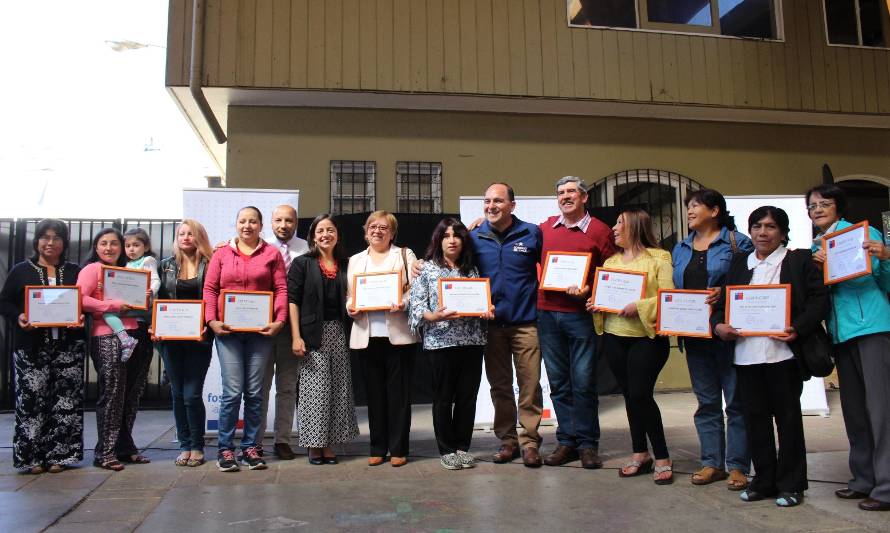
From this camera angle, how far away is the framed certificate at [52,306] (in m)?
4.53

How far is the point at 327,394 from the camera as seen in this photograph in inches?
187

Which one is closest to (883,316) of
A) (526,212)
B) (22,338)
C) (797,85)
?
(526,212)

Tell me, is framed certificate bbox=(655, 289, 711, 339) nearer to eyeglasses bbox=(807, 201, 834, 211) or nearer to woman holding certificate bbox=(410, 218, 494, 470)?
eyeglasses bbox=(807, 201, 834, 211)

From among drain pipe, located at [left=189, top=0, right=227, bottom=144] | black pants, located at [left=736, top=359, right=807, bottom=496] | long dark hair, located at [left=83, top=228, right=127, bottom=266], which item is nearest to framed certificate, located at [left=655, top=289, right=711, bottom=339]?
black pants, located at [left=736, top=359, right=807, bottom=496]

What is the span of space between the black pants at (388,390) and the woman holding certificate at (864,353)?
263 centimetres

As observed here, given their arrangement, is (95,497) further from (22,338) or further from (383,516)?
(383,516)

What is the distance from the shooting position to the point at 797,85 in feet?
27.8

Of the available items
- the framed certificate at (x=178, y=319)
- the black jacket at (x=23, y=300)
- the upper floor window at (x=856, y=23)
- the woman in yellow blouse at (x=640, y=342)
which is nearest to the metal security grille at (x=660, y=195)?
the upper floor window at (x=856, y=23)

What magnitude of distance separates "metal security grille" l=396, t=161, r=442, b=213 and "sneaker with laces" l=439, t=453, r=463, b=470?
13.0ft

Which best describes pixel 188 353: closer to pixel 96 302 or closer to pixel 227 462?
pixel 96 302

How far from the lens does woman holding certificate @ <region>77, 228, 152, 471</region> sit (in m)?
4.66

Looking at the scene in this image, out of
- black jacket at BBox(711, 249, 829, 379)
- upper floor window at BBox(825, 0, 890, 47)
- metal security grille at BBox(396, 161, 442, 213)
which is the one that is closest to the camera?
black jacket at BBox(711, 249, 829, 379)

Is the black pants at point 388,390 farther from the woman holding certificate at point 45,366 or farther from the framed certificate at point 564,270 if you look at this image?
the woman holding certificate at point 45,366

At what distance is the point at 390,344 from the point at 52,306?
7.62ft
